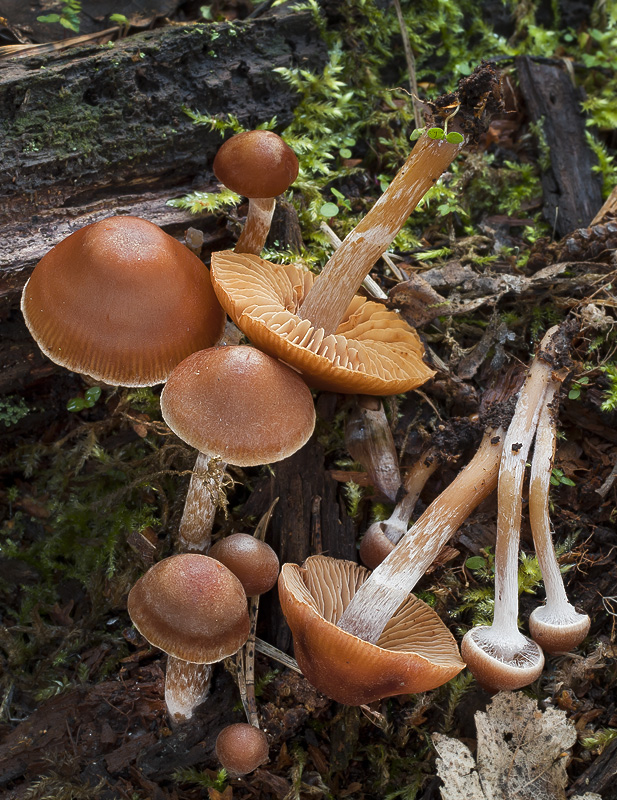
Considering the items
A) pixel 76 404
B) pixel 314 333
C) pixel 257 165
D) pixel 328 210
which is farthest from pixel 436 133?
pixel 76 404

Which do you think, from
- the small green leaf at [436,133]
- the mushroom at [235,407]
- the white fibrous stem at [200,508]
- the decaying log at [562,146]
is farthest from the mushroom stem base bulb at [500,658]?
the decaying log at [562,146]

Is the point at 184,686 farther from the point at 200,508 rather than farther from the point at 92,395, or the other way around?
the point at 92,395

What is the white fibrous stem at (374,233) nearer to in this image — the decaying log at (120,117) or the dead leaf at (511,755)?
the decaying log at (120,117)

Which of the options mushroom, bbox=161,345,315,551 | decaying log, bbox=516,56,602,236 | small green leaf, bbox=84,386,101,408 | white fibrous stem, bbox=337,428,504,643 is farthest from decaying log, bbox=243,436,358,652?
decaying log, bbox=516,56,602,236

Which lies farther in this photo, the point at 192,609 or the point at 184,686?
the point at 184,686

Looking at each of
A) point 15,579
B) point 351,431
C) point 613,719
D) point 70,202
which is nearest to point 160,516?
point 15,579
